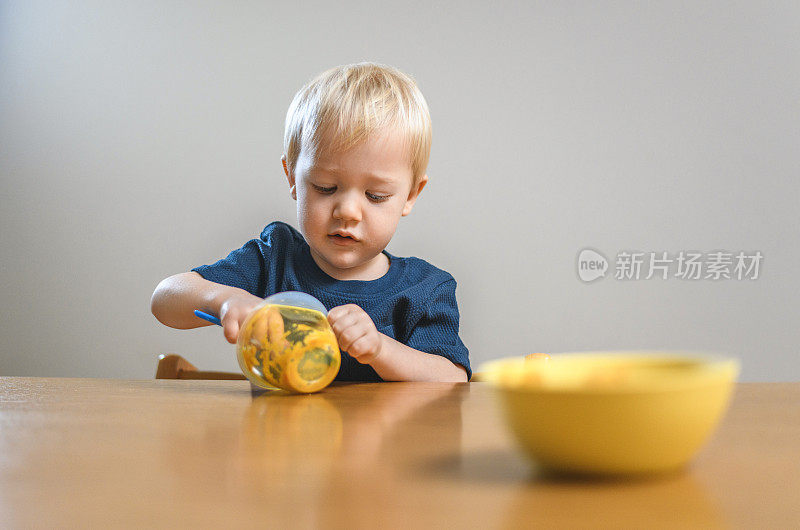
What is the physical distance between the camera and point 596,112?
6.93 ft

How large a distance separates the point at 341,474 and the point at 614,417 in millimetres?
120

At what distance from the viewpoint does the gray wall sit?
208cm

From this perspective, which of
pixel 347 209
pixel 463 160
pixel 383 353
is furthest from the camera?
pixel 463 160

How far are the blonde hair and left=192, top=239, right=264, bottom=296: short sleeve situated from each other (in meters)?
0.14

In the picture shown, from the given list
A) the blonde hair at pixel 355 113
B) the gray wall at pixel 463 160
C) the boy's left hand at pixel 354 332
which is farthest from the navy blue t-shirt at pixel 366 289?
the gray wall at pixel 463 160

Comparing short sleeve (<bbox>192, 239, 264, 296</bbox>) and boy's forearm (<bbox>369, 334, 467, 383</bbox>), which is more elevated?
short sleeve (<bbox>192, 239, 264, 296</bbox>)

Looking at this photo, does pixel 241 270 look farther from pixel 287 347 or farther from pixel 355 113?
pixel 287 347

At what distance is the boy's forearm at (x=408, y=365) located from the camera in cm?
79

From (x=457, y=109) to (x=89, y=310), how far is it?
1304mm

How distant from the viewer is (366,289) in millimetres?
1024

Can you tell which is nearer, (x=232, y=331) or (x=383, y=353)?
(x=232, y=331)

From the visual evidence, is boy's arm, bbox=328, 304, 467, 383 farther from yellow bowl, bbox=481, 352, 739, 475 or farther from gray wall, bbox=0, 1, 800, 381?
gray wall, bbox=0, 1, 800, 381

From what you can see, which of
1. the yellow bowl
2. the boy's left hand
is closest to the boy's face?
the boy's left hand

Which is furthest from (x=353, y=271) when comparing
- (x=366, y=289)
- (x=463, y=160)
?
(x=463, y=160)
